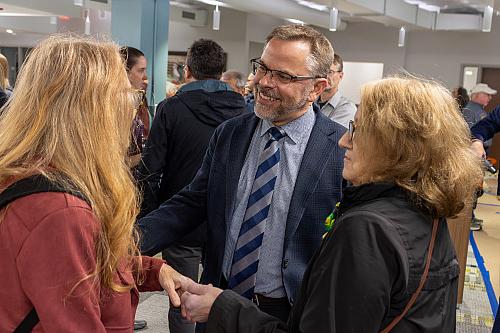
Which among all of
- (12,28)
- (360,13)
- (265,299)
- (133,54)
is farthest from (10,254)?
(12,28)

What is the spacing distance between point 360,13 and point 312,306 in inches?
410

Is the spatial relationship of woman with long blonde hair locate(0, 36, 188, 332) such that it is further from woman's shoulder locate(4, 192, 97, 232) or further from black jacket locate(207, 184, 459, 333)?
black jacket locate(207, 184, 459, 333)

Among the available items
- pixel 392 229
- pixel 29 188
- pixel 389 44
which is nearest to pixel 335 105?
pixel 392 229

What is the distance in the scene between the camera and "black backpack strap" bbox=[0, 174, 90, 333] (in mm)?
1081

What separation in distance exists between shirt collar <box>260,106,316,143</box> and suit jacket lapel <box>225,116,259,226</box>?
0.17 feet

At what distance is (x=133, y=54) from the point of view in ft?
12.5

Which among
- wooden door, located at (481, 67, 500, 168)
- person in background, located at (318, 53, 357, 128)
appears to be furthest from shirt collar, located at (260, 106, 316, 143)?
wooden door, located at (481, 67, 500, 168)

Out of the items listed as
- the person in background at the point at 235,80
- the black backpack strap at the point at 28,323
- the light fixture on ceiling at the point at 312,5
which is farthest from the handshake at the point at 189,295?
the light fixture on ceiling at the point at 312,5

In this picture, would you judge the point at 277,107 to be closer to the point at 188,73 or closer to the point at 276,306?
the point at 276,306

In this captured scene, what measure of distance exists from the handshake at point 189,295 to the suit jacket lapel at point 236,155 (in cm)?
32

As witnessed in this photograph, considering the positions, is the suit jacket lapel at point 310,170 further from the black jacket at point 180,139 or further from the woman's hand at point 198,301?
the black jacket at point 180,139

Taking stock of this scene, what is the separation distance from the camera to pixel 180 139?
10.5ft

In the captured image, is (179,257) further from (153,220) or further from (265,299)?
(265,299)

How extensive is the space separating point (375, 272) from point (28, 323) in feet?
2.25
